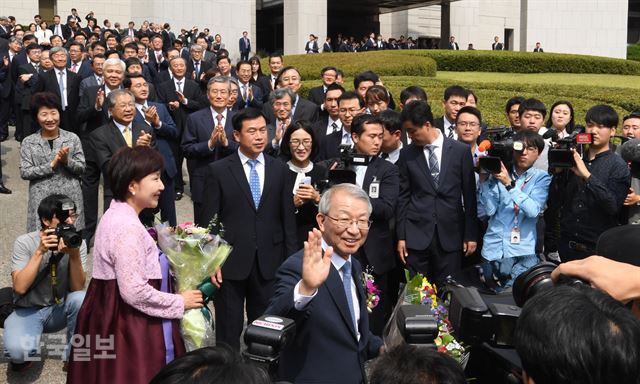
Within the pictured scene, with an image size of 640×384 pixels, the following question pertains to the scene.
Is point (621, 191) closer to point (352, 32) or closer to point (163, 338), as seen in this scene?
point (163, 338)

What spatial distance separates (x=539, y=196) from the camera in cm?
505

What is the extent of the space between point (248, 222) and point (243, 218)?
1.8 inches

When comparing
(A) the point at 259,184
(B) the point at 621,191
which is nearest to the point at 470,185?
(B) the point at 621,191

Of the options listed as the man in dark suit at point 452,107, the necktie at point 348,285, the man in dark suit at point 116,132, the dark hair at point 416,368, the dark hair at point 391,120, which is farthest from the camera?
the man in dark suit at point 452,107

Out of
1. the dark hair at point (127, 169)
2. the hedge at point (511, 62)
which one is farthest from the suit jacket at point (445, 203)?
the hedge at point (511, 62)

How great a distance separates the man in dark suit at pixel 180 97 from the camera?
9.48 metres

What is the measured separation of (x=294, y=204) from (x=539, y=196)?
1.86 m

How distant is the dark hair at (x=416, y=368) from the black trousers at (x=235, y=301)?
2.88m

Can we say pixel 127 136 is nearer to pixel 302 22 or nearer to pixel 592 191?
pixel 592 191

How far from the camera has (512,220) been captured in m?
5.05

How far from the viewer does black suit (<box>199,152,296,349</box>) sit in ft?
15.3

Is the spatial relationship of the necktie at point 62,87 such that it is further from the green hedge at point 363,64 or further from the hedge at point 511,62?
the hedge at point 511,62

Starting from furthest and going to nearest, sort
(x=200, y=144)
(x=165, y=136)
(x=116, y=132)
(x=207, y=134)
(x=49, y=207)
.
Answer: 1. (x=165, y=136)
2. (x=207, y=134)
3. (x=200, y=144)
4. (x=116, y=132)
5. (x=49, y=207)

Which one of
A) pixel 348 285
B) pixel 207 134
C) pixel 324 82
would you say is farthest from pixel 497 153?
pixel 324 82
